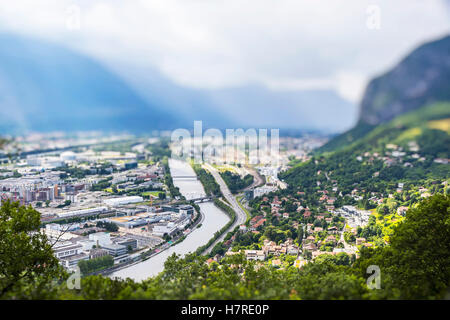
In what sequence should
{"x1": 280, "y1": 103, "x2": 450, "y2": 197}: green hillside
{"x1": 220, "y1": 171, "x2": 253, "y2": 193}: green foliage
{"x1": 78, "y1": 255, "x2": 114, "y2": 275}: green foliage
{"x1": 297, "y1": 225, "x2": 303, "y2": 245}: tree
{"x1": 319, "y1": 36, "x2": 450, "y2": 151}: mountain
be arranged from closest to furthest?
{"x1": 78, "y1": 255, "x2": 114, "y2": 275}: green foliage < {"x1": 297, "y1": 225, "x2": 303, "y2": 245}: tree < {"x1": 220, "y1": 171, "x2": 253, "y2": 193}: green foliage < {"x1": 280, "y1": 103, "x2": 450, "y2": 197}: green hillside < {"x1": 319, "y1": 36, "x2": 450, "y2": 151}: mountain

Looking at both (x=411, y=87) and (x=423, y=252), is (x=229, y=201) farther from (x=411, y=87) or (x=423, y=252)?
(x=411, y=87)

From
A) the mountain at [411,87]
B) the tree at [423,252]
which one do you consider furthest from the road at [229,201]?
the mountain at [411,87]

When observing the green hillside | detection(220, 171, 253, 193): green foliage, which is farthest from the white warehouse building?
the green hillside

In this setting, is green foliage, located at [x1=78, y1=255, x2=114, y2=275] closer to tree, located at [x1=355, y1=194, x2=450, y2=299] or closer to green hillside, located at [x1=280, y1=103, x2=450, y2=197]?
tree, located at [x1=355, y1=194, x2=450, y2=299]

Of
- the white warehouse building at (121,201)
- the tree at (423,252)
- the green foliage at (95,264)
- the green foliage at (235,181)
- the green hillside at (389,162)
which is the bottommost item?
the green foliage at (95,264)

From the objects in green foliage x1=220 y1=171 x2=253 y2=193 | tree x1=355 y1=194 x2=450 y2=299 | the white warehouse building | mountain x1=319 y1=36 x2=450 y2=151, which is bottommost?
tree x1=355 y1=194 x2=450 y2=299

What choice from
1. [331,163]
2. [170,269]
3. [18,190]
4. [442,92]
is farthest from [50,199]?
[442,92]

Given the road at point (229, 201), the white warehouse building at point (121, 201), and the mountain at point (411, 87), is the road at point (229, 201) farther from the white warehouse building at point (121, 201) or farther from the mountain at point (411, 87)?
the mountain at point (411, 87)
